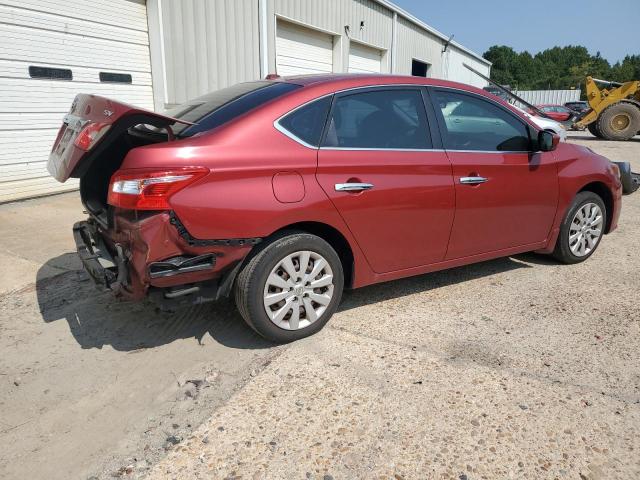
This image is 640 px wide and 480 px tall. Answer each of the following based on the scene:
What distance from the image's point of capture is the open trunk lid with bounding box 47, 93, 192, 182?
9.05 feet

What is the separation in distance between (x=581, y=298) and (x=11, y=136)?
6.94 metres

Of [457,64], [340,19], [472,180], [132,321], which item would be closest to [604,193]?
[472,180]

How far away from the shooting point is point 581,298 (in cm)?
401

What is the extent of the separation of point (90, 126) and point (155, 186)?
635 millimetres

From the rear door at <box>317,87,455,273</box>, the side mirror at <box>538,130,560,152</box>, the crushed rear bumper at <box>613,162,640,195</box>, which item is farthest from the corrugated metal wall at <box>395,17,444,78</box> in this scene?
the rear door at <box>317,87,455,273</box>

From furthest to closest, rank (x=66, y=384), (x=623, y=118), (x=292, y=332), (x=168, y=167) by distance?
(x=623, y=118), (x=292, y=332), (x=66, y=384), (x=168, y=167)

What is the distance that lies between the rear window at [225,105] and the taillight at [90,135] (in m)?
0.44

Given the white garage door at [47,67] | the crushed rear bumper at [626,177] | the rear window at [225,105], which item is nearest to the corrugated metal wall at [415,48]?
the white garage door at [47,67]

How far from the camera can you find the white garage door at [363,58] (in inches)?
548

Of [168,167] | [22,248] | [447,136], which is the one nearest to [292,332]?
[168,167]

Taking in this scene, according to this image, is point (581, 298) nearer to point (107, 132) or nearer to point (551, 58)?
point (107, 132)

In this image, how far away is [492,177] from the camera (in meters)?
3.87

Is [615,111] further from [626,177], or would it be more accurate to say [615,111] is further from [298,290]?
[298,290]

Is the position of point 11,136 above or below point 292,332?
above
